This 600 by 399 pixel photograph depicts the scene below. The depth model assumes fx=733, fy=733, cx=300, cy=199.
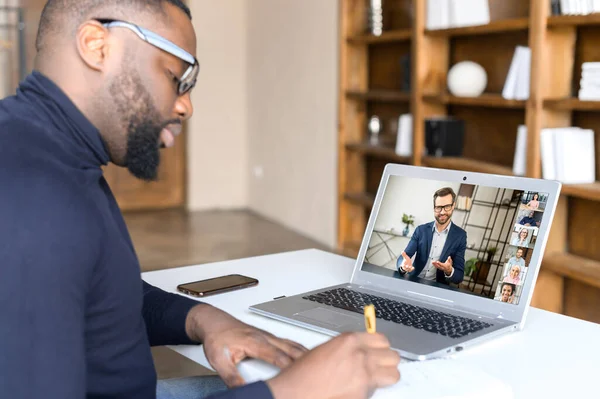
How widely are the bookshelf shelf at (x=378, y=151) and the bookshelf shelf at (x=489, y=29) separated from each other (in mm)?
778

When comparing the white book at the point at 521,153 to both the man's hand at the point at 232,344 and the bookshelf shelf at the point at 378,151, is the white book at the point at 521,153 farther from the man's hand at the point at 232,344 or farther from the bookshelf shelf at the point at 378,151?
the man's hand at the point at 232,344

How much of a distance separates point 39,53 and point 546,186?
3.00 ft

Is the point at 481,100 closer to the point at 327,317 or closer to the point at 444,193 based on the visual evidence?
the point at 444,193

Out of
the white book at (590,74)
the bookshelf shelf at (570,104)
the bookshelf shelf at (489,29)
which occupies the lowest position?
the bookshelf shelf at (570,104)

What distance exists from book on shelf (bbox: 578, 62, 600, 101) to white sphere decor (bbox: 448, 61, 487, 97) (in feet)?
2.51

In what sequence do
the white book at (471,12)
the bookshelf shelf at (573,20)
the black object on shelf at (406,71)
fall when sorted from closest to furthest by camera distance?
1. the bookshelf shelf at (573,20)
2. the white book at (471,12)
3. the black object on shelf at (406,71)

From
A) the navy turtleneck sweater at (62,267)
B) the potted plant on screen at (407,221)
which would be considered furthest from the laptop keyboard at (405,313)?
the navy turtleneck sweater at (62,267)

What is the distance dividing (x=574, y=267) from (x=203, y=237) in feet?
10.6

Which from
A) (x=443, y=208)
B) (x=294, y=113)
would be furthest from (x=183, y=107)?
(x=294, y=113)

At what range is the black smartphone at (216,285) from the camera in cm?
157

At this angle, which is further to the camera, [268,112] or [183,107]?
[268,112]

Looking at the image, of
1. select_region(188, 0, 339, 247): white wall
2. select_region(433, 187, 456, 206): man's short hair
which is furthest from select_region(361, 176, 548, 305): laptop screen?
select_region(188, 0, 339, 247): white wall

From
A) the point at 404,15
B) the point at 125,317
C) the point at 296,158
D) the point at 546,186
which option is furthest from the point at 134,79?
the point at 296,158

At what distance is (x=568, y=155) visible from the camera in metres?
3.24
